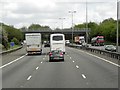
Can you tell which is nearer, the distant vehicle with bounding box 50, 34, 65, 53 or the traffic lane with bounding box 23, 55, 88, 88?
the traffic lane with bounding box 23, 55, 88, 88

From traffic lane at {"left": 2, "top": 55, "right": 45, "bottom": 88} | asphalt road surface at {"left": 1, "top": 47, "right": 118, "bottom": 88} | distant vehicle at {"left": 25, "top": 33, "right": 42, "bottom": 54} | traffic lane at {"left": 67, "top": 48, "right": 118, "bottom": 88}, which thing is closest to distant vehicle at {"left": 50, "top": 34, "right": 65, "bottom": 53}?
distant vehicle at {"left": 25, "top": 33, "right": 42, "bottom": 54}

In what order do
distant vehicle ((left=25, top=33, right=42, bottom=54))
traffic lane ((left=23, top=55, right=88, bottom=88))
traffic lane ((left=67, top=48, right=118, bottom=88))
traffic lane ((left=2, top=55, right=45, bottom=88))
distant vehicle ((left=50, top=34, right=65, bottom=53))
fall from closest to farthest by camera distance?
traffic lane ((left=23, top=55, right=88, bottom=88)) < traffic lane ((left=67, top=48, right=118, bottom=88)) < traffic lane ((left=2, top=55, right=45, bottom=88)) < distant vehicle ((left=50, top=34, right=65, bottom=53)) < distant vehicle ((left=25, top=33, right=42, bottom=54))

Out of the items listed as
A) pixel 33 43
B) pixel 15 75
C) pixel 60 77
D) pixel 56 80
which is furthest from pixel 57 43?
pixel 56 80

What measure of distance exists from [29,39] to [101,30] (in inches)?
3983

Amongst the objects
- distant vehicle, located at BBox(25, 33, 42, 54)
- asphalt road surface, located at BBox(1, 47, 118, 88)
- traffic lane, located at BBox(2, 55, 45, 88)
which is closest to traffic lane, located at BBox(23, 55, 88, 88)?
asphalt road surface, located at BBox(1, 47, 118, 88)

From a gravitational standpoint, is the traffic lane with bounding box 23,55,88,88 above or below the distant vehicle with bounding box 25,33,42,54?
below

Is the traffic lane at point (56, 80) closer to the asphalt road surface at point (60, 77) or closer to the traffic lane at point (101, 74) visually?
the asphalt road surface at point (60, 77)

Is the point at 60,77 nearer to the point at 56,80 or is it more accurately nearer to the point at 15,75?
the point at 56,80

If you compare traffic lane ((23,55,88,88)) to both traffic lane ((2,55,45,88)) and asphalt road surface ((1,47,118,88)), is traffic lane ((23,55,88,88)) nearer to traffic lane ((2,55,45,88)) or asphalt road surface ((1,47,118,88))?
asphalt road surface ((1,47,118,88))

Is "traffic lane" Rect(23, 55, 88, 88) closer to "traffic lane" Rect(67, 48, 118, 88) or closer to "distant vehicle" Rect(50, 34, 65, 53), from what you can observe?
"traffic lane" Rect(67, 48, 118, 88)

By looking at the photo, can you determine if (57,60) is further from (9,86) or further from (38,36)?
(9,86)

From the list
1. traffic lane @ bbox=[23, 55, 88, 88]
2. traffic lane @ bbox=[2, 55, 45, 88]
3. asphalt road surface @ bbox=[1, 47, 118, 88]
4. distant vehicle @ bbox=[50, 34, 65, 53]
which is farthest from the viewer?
distant vehicle @ bbox=[50, 34, 65, 53]

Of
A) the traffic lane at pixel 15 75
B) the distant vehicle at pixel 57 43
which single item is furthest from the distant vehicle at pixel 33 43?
the traffic lane at pixel 15 75

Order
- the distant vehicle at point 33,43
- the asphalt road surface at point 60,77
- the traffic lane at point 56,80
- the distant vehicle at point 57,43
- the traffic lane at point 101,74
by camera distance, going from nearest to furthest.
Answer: the traffic lane at point 56,80
the asphalt road surface at point 60,77
the traffic lane at point 101,74
the distant vehicle at point 57,43
the distant vehicle at point 33,43
